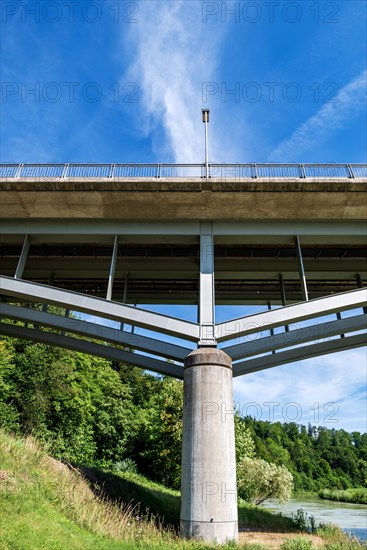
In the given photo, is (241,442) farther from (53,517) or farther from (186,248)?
(53,517)

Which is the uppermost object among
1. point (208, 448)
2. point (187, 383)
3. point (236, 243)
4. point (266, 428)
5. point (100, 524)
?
point (266, 428)

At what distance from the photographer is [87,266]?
48.7 ft

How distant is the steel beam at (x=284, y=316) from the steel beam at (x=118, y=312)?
3.00ft

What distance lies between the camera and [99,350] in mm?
13531

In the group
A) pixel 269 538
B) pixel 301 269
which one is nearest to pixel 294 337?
pixel 301 269

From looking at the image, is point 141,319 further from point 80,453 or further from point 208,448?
point 80,453

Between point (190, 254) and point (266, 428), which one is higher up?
point (266, 428)

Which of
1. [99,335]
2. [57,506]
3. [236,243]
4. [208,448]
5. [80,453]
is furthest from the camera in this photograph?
[80,453]

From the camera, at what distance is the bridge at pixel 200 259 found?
32.0 feet

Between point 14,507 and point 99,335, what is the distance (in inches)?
205

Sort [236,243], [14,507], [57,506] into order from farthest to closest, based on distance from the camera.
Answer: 1. [236,243]
2. [57,506]
3. [14,507]

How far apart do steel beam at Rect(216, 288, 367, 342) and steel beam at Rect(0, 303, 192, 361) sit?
55.6 inches

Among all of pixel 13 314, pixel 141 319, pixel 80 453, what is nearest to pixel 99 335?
pixel 141 319

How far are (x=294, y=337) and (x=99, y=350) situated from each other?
641 cm
